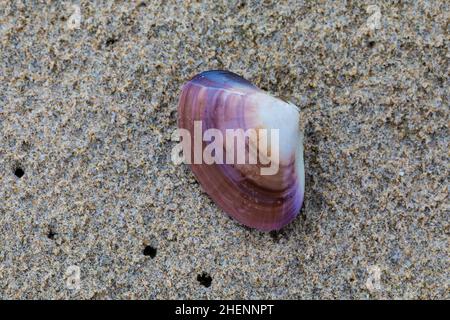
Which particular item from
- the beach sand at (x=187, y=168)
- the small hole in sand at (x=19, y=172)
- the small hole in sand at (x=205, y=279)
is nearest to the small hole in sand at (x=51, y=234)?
the beach sand at (x=187, y=168)

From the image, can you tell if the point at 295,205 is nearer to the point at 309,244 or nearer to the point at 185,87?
the point at 309,244

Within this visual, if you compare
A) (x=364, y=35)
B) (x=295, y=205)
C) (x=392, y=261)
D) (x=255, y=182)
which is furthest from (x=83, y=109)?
(x=392, y=261)

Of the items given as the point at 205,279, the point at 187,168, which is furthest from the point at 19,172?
the point at 205,279

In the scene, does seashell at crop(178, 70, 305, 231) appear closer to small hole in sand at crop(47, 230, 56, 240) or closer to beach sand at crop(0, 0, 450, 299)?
beach sand at crop(0, 0, 450, 299)

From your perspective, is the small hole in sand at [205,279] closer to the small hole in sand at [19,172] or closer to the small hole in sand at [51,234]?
the small hole in sand at [51,234]

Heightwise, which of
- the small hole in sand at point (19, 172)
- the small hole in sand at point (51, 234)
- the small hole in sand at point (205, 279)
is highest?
the small hole in sand at point (19, 172)
